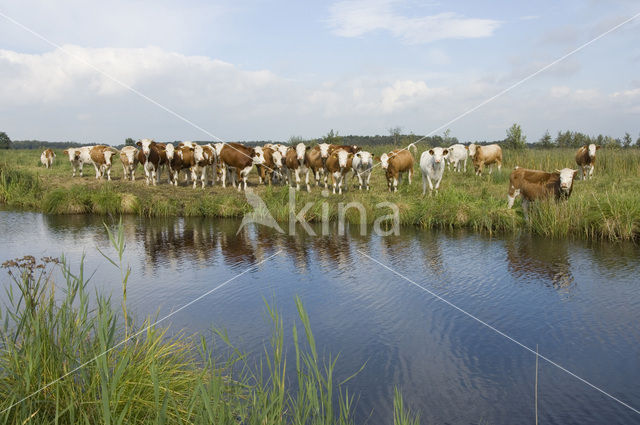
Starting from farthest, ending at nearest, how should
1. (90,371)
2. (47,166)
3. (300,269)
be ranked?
(47,166), (300,269), (90,371)

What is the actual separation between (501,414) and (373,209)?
1104cm

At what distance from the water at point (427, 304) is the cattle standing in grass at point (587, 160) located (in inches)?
447

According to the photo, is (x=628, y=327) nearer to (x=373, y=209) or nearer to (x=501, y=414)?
(x=501, y=414)

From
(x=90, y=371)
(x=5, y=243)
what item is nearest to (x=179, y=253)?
(x=5, y=243)

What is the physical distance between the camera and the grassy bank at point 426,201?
12750 mm

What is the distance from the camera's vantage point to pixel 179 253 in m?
11.6

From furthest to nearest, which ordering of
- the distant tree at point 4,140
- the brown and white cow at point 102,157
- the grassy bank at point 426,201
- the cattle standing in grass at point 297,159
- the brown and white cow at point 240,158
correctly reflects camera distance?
the distant tree at point 4,140 → the brown and white cow at point 102,157 → the brown and white cow at point 240,158 → the cattle standing in grass at point 297,159 → the grassy bank at point 426,201

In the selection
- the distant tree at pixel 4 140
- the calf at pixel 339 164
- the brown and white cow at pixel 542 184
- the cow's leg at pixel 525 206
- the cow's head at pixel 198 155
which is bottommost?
the cow's leg at pixel 525 206

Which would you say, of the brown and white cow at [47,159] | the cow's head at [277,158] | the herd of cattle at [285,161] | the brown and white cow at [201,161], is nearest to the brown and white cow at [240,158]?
the herd of cattle at [285,161]

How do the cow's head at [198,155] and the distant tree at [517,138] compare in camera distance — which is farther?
the distant tree at [517,138]

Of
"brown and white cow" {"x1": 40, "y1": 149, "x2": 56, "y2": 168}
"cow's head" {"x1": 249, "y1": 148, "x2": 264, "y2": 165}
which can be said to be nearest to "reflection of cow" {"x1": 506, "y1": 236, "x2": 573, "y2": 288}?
"cow's head" {"x1": 249, "y1": 148, "x2": 264, "y2": 165}

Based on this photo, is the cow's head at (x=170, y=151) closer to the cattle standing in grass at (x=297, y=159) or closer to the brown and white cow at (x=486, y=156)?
the cattle standing in grass at (x=297, y=159)

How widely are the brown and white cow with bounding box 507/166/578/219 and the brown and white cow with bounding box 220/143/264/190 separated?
35.6ft

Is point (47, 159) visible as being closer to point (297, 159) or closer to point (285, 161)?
point (285, 161)
